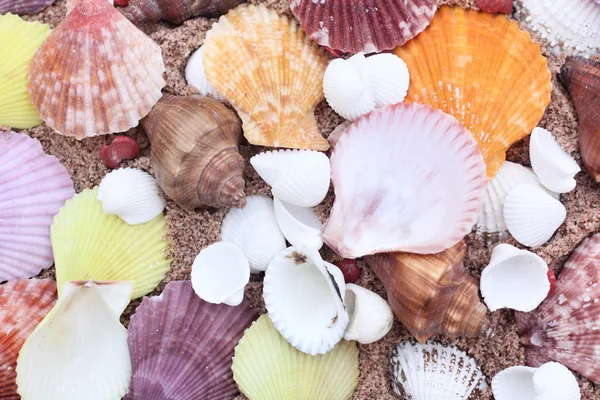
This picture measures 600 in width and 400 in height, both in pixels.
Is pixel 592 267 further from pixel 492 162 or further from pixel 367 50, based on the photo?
pixel 367 50

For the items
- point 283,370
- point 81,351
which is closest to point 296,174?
point 283,370

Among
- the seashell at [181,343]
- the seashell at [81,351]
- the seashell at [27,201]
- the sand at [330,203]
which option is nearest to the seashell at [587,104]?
the sand at [330,203]

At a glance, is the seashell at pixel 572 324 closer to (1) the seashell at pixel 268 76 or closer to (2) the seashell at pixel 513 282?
(2) the seashell at pixel 513 282

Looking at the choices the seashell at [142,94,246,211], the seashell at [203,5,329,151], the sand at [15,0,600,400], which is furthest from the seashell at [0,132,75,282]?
the seashell at [203,5,329,151]

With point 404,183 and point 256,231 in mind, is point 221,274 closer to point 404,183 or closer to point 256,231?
point 256,231

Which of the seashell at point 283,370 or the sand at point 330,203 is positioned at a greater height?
the sand at point 330,203

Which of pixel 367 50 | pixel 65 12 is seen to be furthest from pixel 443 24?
pixel 65 12
